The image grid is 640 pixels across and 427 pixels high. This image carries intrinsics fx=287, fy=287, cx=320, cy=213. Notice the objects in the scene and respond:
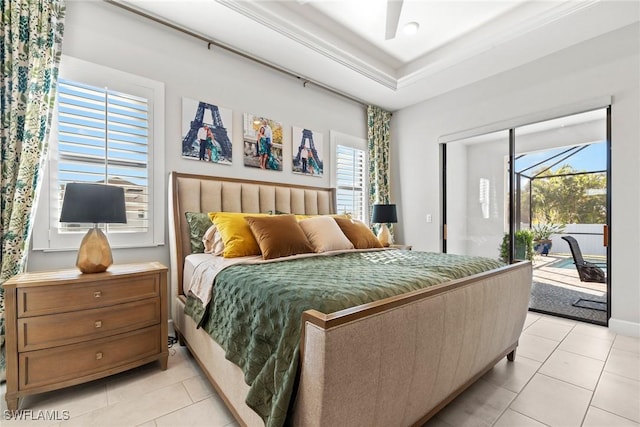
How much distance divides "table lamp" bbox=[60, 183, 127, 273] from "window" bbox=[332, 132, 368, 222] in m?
2.75

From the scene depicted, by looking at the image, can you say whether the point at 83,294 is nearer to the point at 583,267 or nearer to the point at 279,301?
the point at 279,301

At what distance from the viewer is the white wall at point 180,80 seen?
7.78ft

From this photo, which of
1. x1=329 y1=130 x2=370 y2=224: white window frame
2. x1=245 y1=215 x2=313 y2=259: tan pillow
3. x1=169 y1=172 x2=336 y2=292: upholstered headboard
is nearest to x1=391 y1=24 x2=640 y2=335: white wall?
x1=329 y1=130 x2=370 y2=224: white window frame

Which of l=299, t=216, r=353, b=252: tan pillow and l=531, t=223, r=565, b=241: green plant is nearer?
l=299, t=216, r=353, b=252: tan pillow

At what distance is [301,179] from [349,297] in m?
2.72

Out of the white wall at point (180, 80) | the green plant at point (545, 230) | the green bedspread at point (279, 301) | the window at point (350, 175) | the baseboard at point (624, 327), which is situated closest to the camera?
the green bedspread at point (279, 301)

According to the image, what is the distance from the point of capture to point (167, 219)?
2.69 metres

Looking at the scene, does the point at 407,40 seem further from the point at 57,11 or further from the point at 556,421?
the point at 556,421

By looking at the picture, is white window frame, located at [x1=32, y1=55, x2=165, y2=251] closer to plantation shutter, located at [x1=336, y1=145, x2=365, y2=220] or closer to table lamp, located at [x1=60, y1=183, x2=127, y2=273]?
table lamp, located at [x1=60, y1=183, x2=127, y2=273]

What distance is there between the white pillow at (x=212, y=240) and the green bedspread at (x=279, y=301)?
1.76 feet

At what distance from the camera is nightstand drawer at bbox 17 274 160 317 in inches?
63.6

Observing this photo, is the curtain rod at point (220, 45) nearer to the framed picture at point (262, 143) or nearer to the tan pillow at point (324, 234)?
the framed picture at point (262, 143)

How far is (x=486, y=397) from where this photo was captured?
1.73 meters

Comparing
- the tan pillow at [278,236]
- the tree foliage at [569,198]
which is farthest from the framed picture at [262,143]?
the tree foliage at [569,198]
